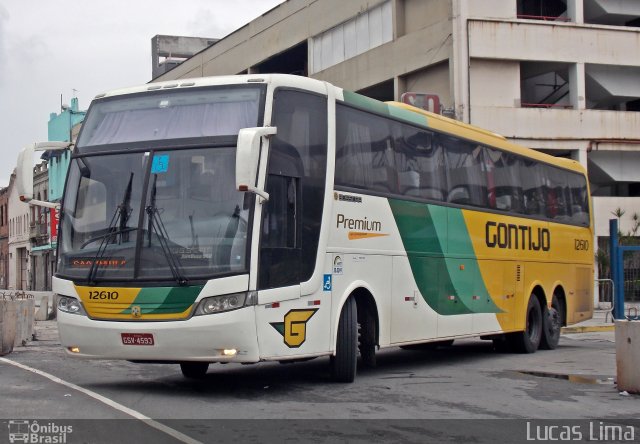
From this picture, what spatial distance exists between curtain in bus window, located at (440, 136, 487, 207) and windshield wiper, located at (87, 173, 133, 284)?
5.89 m

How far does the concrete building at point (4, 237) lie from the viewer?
283 feet

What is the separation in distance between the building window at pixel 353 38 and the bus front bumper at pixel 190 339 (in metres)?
30.3

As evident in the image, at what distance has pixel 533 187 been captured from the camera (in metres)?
18.0

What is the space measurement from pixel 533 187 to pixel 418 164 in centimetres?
→ 512

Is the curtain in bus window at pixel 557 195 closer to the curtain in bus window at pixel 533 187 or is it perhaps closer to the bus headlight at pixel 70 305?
the curtain in bus window at pixel 533 187

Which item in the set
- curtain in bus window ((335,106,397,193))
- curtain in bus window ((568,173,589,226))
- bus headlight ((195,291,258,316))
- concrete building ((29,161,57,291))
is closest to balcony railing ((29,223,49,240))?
concrete building ((29,161,57,291))

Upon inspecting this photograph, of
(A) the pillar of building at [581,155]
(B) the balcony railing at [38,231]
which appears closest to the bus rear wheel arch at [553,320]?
(A) the pillar of building at [581,155]

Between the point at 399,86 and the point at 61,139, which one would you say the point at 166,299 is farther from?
the point at 61,139

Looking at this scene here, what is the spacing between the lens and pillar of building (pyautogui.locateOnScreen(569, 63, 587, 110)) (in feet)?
122

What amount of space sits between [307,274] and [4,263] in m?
82.9

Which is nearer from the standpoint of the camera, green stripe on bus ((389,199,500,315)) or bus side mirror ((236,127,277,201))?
bus side mirror ((236,127,277,201))

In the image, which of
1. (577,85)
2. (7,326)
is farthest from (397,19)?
(7,326)

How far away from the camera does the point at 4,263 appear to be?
87.9m

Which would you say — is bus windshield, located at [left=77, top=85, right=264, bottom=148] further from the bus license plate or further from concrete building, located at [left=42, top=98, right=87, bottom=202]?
concrete building, located at [left=42, top=98, right=87, bottom=202]
